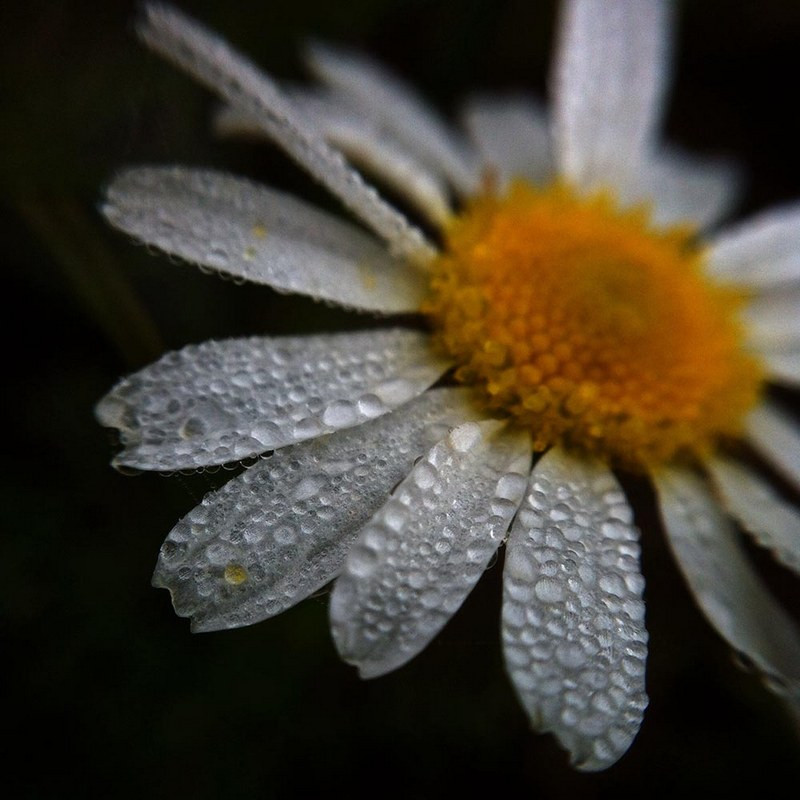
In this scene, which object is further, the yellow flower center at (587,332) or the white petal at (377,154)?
the white petal at (377,154)

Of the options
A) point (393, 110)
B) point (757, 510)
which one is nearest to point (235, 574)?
point (757, 510)

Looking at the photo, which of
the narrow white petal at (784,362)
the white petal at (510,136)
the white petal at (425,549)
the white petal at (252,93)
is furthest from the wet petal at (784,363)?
the white petal at (252,93)

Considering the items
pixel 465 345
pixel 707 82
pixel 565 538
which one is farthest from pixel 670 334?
pixel 707 82

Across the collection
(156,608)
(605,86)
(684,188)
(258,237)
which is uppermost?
(605,86)

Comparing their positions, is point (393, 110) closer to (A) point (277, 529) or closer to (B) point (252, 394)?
(B) point (252, 394)

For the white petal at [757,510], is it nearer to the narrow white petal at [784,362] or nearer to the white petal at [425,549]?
the narrow white petal at [784,362]

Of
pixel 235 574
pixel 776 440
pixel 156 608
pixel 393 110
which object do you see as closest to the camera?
pixel 235 574
